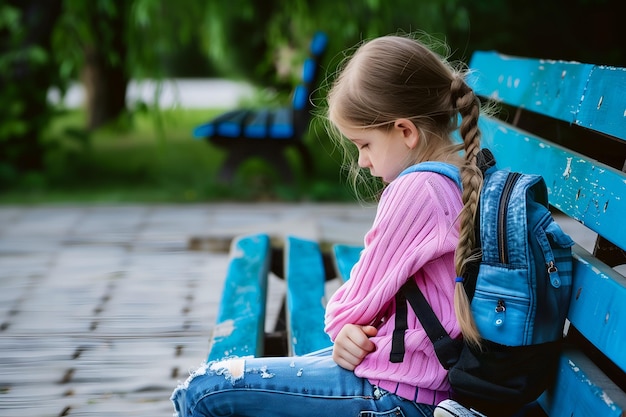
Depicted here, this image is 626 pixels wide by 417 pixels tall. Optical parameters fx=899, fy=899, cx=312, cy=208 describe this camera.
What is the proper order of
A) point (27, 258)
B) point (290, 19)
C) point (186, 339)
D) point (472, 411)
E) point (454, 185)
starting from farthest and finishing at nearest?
point (290, 19)
point (27, 258)
point (186, 339)
point (454, 185)
point (472, 411)

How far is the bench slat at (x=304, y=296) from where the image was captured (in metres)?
2.42

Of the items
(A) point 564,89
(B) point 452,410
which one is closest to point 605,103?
(A) point 564,89

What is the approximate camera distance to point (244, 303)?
108 inches

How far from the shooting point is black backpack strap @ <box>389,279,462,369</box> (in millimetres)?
1775

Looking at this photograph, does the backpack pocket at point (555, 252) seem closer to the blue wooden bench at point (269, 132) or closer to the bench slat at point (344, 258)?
the bench slat at point (344, 258)

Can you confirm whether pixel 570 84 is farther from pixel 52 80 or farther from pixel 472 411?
pixel 52 80

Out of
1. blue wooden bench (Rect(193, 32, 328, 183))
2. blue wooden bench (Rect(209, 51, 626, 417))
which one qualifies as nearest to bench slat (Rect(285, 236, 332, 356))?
blue wooden bench (Rect(209, 51, 626, 417))

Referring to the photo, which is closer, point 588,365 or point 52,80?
point 588,365

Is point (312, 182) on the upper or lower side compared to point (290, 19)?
lower

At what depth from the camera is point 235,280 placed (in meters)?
3.00

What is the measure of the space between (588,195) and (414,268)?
41 cm

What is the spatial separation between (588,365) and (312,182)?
5691 mm

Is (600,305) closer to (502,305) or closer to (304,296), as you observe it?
(502,305)

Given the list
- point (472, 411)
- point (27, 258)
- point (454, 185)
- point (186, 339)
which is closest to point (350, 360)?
point (472, 411)
